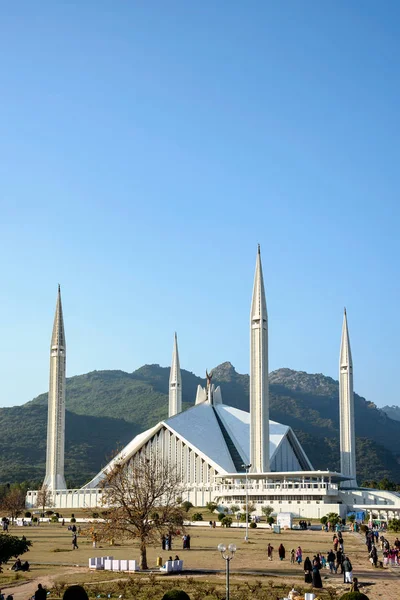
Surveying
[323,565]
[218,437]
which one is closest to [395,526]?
[323,565]

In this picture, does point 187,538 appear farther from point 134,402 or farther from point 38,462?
point 134,402

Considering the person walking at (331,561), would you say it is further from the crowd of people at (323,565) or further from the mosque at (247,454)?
the mosque at (247,454)

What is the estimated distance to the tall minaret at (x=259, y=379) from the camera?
163ft

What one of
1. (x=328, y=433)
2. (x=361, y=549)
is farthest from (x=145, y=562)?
(x=328, y=433)

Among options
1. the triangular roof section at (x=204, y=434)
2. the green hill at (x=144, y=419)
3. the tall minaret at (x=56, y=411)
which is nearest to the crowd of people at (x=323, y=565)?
the triangular roof section at (x=204, y=434)

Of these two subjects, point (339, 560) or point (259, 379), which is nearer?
point (339, 560)

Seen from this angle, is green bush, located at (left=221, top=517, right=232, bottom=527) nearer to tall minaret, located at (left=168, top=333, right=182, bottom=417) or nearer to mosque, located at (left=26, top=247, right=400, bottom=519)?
mosque, located at (left=26, top=247, right=400, bottom=519)

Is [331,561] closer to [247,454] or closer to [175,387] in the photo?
[247,454]

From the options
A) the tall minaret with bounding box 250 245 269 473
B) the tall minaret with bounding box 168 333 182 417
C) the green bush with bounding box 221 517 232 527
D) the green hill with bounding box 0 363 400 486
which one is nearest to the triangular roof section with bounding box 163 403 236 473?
the tall minaret with bounding box 250 245 269 473

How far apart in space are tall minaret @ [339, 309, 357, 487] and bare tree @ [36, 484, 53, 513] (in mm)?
19473

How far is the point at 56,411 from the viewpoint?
197 ft

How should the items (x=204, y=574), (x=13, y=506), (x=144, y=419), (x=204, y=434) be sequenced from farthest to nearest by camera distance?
1. (x=144, y=419)
2. (x=204, y=434)
3. (x=13, y=506)
4. (x=204, y=574)

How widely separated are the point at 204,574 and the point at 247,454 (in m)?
37.1

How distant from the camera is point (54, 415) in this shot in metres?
60.0
